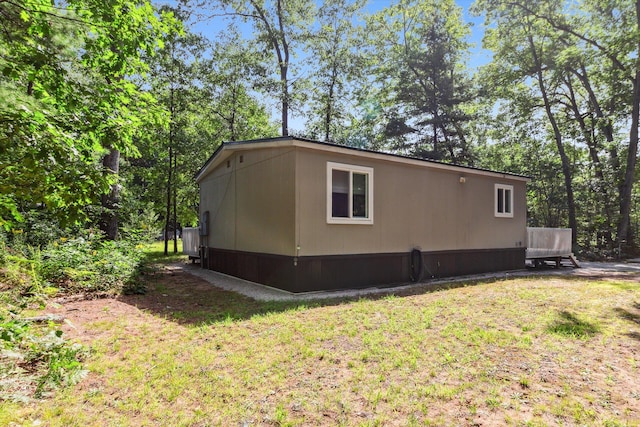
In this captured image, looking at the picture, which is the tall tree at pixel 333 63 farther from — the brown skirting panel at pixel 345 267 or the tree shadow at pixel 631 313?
the tree shadow at pixel 631 313

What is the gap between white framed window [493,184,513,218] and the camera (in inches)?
423

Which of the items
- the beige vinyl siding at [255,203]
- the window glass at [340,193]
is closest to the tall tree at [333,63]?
the beige vinyl siding at [255,203]

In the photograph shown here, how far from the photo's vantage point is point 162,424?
2.37 metres

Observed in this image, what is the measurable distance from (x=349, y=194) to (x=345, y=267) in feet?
5.19

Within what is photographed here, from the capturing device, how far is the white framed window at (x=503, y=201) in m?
10.7

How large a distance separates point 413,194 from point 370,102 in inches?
661

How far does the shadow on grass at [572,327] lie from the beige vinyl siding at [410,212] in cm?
386

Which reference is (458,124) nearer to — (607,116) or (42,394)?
(607,116)

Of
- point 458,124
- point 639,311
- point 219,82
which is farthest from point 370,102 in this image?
point 639,311

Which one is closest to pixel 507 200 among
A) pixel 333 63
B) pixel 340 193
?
pixel 340 193

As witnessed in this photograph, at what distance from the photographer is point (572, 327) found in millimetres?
4527

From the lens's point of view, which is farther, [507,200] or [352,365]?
[507,200]

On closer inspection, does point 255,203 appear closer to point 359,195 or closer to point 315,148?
point 315,148

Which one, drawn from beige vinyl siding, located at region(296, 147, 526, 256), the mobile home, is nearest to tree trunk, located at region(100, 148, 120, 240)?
the mobile home
